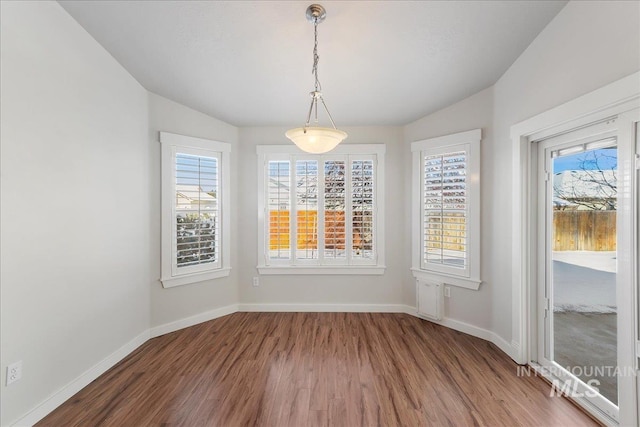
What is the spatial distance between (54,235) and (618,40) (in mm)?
3844

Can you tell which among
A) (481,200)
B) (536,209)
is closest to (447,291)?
(481,200)

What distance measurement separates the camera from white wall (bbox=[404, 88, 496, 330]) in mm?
2969

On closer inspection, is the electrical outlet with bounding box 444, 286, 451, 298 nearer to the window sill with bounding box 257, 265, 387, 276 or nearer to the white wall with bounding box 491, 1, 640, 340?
the white wall with bounding box 491, 1, 640, 340

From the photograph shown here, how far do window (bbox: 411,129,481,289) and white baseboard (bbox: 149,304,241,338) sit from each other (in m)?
2.60

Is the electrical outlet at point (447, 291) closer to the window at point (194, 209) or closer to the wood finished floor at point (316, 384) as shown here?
the wood finished floor at point (316, 384)

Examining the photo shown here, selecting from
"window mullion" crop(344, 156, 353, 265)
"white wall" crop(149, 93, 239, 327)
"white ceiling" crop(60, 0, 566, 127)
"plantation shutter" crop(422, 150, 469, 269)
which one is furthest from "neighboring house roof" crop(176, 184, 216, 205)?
"plantation shutter" crop(422, 150, 469, 269)

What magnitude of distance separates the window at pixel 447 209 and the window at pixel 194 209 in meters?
2.56

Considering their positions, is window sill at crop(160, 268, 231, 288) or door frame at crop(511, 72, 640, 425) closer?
door frame at crop(511, 72, 640, 425)

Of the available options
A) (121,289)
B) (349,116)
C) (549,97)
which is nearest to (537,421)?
(549,97)

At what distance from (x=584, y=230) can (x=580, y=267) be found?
28 centimetres

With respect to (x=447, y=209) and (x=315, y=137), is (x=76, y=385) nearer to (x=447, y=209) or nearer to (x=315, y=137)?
(x=315, y=137)

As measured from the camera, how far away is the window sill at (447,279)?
3087 millimetres

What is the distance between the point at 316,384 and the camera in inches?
87.4

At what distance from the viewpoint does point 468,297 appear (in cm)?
315
